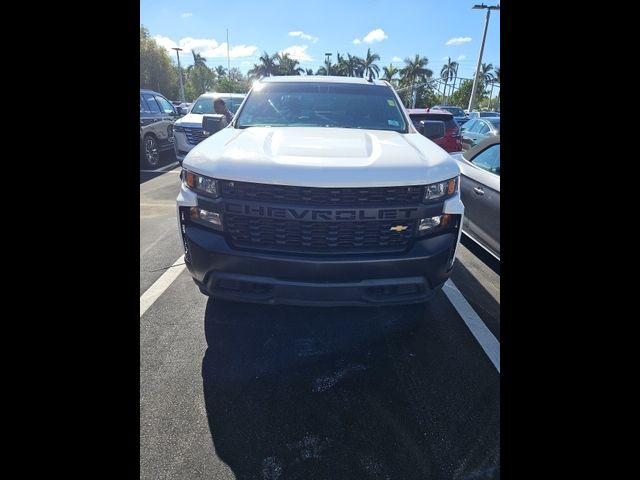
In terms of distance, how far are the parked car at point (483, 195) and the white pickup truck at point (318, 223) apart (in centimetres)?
146

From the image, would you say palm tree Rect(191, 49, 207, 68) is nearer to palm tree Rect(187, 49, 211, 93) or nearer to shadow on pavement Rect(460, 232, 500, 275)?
palm tree Rect(187, 49, 211, 93)

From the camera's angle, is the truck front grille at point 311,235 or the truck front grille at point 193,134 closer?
the truck front grille at point 311,235

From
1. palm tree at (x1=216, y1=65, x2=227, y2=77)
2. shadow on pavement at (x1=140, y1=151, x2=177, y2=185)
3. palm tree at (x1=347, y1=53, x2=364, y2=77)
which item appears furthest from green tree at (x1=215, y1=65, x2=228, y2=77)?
shadow on pavement at (x1=140, y1=151, x2=177, y2=185)

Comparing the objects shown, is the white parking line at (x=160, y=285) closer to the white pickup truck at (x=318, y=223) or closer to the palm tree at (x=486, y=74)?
the white pickup truck at (x=318, y=223)

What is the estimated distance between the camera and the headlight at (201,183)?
2055mm

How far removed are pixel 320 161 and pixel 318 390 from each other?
4.63ft

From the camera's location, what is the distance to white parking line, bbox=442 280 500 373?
2471mm

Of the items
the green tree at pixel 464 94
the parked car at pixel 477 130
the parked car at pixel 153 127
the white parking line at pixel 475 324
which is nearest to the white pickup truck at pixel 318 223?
the white parking line at pixel 475 324

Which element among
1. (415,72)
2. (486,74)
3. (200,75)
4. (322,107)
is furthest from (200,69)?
(322,107)

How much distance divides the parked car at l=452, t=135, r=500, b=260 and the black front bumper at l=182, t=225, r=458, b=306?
62.2 inches
